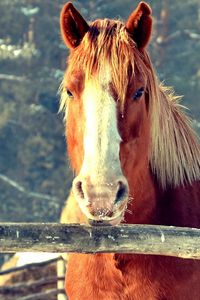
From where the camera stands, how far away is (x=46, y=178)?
65.8 ft

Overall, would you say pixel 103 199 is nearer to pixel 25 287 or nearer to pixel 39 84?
pixel 25 287

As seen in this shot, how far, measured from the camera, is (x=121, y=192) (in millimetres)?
3045

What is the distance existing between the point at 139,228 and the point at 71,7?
125 cm

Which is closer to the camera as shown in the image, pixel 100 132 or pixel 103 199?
pixel 103 199

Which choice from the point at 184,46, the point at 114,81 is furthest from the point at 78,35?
the point at 184,46

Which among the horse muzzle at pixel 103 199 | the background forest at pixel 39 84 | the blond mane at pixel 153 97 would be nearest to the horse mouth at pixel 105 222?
the horse muzzle at pixel 103 199

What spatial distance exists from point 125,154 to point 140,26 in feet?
2.37

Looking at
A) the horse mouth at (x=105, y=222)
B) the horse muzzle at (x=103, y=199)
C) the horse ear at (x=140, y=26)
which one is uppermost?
the horse ear at (x=140, y=26)

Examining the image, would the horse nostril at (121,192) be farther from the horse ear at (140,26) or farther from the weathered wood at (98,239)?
the horse ear at (140,26)

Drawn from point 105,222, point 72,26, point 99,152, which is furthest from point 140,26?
point 105,222

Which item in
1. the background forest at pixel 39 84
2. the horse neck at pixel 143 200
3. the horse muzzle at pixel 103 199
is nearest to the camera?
the horse muzzle at pixel 103 199

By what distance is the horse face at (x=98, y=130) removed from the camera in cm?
300

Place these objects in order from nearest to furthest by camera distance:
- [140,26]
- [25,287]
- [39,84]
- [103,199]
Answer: [103,199] → [140,26] → [25,287] → [39,84]

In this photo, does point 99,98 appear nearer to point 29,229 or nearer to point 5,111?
point 29,229
